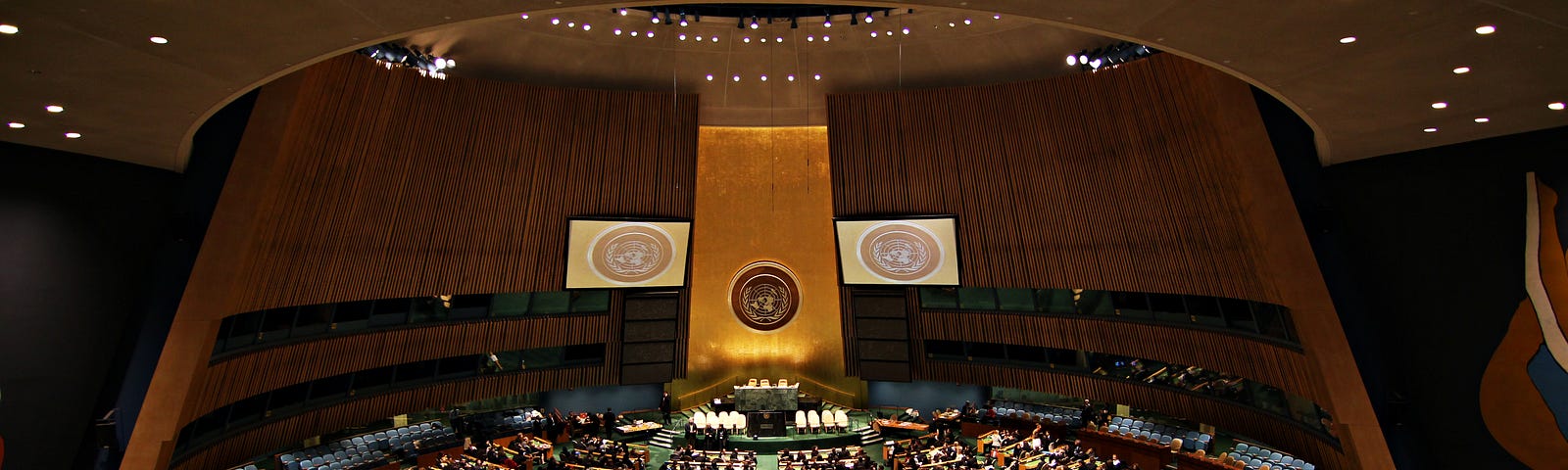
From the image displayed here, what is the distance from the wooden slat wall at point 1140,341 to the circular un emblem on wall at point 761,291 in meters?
3.69

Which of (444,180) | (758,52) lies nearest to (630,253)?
(444,180)

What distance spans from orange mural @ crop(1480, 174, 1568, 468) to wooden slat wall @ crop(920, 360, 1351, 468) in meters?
2.15

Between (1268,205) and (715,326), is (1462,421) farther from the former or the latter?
(715,326)

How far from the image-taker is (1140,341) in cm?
1357

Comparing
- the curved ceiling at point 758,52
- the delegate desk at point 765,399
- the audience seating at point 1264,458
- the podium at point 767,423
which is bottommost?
the audience seating at point 1264,458

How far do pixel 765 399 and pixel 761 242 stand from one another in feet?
13.4

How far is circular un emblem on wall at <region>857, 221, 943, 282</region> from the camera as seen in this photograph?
15.5 metres

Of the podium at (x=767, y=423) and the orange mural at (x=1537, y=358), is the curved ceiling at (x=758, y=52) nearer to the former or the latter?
the orange mural at (x=1537, y=358)

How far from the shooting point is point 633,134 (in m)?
15.8

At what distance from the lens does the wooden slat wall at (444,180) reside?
36.4ft

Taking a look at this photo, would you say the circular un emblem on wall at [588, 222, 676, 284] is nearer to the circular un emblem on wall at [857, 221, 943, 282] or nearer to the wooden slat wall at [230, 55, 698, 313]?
the wooden slat wall at [230, 55, 698, 313]

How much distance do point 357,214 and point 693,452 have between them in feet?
23.7

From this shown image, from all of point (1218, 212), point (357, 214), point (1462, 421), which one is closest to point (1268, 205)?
point (1218, 212)

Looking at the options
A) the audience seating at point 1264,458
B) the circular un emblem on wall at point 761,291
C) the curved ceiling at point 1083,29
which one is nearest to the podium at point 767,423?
the circular un emblem on wall at point 761,291
